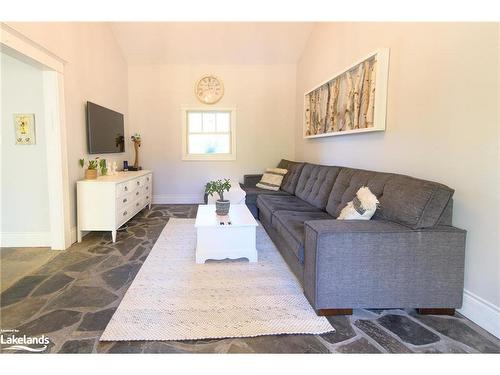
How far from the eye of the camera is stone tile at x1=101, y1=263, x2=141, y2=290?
226 centimetres

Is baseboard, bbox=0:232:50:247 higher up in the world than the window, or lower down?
lower down

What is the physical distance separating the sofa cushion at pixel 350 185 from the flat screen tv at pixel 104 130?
3117 mm

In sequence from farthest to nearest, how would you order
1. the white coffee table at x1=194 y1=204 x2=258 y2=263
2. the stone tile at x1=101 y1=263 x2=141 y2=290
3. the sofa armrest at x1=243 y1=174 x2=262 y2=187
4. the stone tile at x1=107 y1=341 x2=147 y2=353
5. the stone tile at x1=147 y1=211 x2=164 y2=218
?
the sofa armrest at x1=243 y1=174 x2=262 y2=187, the stone tile at x1=147 y1=211 x2=164 y2=218, the white coffee table at x1=194 y1=204 x2=258 y2=263, the stone tile at x1=101 y1=263 x2=141 y2=290, the stone tile at x1=107 y1=341 x2=147 y2=353

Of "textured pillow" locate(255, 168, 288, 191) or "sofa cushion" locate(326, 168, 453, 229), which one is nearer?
"sofa cushion" locate(326, 168, 453, 229)

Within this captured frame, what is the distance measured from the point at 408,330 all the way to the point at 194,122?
4.96 metres

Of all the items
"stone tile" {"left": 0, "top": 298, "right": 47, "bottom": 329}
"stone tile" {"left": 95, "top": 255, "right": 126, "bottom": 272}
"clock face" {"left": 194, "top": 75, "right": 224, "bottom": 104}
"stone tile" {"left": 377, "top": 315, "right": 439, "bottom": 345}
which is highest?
"clock face" {"left": 194, "top": 75, "right": 224, "bottom": 104}

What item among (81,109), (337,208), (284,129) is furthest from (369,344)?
(284,129)

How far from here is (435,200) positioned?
1.77 m

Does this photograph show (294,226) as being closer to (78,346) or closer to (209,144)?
(78,346)

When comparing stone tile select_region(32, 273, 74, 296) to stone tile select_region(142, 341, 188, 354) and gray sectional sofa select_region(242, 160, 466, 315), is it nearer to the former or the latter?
stone tile select_region(142, 341, 188, 354)

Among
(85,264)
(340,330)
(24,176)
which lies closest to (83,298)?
A: (85,264)

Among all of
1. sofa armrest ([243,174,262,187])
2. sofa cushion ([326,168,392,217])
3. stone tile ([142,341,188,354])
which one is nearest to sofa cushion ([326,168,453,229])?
sofa cushion ([326,168,392,217])

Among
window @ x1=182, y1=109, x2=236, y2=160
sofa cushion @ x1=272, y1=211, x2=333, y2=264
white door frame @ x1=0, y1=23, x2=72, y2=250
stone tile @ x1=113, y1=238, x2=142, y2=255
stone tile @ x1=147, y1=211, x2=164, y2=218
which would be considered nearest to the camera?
sofa cushion @ x1=272, y1=211, x2=333, y2=264
